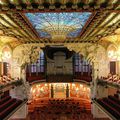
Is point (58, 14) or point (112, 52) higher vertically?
point (58, 14)

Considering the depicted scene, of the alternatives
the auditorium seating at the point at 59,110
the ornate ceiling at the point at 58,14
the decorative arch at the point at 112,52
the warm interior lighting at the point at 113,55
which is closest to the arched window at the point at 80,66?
the auditorium seating at the point at 59,110

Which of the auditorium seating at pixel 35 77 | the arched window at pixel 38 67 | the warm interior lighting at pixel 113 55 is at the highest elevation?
the warm interior lighting at pixel 113 55

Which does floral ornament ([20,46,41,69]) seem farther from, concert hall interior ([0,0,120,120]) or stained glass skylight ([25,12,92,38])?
stained glass skylight ([25,12,92,38])

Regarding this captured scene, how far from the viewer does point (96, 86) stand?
832 inches

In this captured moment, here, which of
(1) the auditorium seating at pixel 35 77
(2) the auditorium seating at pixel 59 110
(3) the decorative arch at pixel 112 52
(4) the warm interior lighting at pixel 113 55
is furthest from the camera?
(1) the auditorium seating at pixel 35 77

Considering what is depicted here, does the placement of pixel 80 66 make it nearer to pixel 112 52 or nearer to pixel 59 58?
pixel 59 58

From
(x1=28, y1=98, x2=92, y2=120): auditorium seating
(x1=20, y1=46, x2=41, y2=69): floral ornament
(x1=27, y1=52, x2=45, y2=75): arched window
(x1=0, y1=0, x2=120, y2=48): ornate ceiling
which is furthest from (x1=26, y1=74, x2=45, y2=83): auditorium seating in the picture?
(x1=0, y1=0, x2=120, y2=48): ornate ceiling

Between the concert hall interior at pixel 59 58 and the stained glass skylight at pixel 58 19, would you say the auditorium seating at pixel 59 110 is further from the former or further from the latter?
the stained glass skylight at pixel 58 19

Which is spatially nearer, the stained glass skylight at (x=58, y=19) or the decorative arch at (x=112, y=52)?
the stained glass skylight at (x=58, y=19)

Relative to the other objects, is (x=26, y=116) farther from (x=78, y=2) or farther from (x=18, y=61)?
(x=78, y=2)

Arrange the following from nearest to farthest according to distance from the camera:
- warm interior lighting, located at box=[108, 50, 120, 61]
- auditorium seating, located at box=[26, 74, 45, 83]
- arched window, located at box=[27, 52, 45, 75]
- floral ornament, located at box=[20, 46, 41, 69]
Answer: warm interior lighting, located at box=[108, 50, 120, 61] < floral ornament, located at box=[20, 46, 41, 69] < auditorium seating, located at box=[26, 74, 45, 83] < arched window, located at box=[27, 52, 45, 75]

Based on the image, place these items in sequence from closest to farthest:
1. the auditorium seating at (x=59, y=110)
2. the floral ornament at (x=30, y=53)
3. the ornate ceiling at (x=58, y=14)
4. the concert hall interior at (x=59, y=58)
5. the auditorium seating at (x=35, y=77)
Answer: the ornate ceiling at (x=58, y=14)
the concert hall interior at (x=59, y=58)
the floral ornament at (x=30, y=53)
the auditorium seating at (x=59, y=110)
the auditorium seating at (x=35, y=77)

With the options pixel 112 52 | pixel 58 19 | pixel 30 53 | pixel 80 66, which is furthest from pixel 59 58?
pixel 58 19

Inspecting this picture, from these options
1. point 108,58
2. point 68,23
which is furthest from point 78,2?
point 108,58
